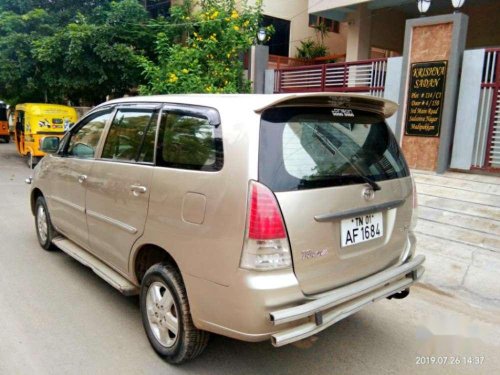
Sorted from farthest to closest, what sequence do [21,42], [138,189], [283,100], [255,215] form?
[21,42] < [138,189] < [283,100] < [255,215]

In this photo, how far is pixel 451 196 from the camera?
652 centimetres

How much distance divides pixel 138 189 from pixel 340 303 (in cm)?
158

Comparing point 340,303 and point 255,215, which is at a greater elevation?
point 255,215

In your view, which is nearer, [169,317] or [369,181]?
[369,181]

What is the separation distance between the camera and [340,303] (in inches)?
99.7

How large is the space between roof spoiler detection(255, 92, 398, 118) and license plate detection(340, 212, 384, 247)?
0.76m

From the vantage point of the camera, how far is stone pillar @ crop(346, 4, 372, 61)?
12.6m

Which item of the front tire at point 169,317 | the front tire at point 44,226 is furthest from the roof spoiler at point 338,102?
the front tire at point 44,226

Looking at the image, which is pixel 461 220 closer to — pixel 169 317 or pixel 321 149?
pixel 321 149

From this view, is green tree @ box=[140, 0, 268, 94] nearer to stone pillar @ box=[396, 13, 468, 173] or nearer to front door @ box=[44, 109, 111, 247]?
stone pillar @ box=[396, 13, 468, 173]

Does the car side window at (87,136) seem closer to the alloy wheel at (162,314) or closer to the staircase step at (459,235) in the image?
the alloy wheel at (162,314)

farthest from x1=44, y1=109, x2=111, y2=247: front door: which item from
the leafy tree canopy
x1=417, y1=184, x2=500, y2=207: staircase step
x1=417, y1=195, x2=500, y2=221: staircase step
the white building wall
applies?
the white building wall

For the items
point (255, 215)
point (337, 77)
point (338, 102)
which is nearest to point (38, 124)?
point (337, 77)

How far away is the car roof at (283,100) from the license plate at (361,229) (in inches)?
30.0
